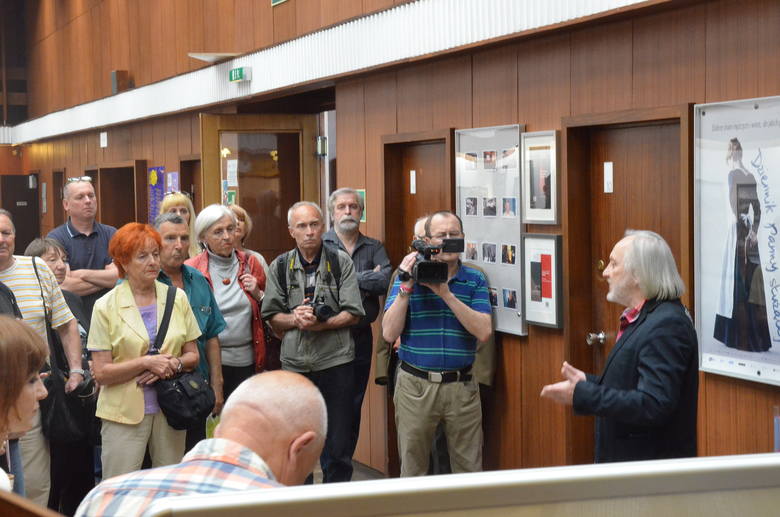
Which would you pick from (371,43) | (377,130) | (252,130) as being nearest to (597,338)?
(377,130)

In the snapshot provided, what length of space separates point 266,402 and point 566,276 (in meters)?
3.33

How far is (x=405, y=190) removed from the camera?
6.82 meters

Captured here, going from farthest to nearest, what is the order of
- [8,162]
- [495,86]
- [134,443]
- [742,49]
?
[8,162], [495,86], [134,443], [742,49]

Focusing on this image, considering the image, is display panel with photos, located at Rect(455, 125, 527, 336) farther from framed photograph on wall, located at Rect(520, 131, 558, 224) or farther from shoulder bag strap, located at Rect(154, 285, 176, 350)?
shoulder bag strap, located at Rect(154, 285, 176, 350)

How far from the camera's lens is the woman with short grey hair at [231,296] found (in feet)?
18.5

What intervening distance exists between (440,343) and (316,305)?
833mm

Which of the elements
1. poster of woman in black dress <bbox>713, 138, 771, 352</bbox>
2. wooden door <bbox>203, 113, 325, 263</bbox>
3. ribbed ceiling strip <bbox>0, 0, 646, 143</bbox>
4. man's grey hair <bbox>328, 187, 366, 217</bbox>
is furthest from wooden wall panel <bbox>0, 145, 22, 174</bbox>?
poster of woman in black dress <bbox>713, 138, 771, 352</bbox>

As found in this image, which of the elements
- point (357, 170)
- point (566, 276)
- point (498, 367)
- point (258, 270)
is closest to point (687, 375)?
point (566, 276)

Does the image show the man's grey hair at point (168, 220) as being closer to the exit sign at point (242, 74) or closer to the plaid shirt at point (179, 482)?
the exit sign at point (242, 74)

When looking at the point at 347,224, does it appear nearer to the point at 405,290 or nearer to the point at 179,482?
the point at 405,290

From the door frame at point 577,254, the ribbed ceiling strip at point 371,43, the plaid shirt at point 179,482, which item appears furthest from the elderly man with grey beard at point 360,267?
the plaid shirt at point 179,482

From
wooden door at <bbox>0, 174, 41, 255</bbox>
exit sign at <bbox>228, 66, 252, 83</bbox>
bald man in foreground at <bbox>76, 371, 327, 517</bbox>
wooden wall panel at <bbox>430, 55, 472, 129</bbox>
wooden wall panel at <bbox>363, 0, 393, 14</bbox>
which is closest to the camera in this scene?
bald man in foreground at <bbox>76, 371, 327, 517</bbox>

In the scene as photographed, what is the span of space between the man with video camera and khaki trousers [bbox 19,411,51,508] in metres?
1.78

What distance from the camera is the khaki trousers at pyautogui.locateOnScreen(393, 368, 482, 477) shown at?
16.7ft
